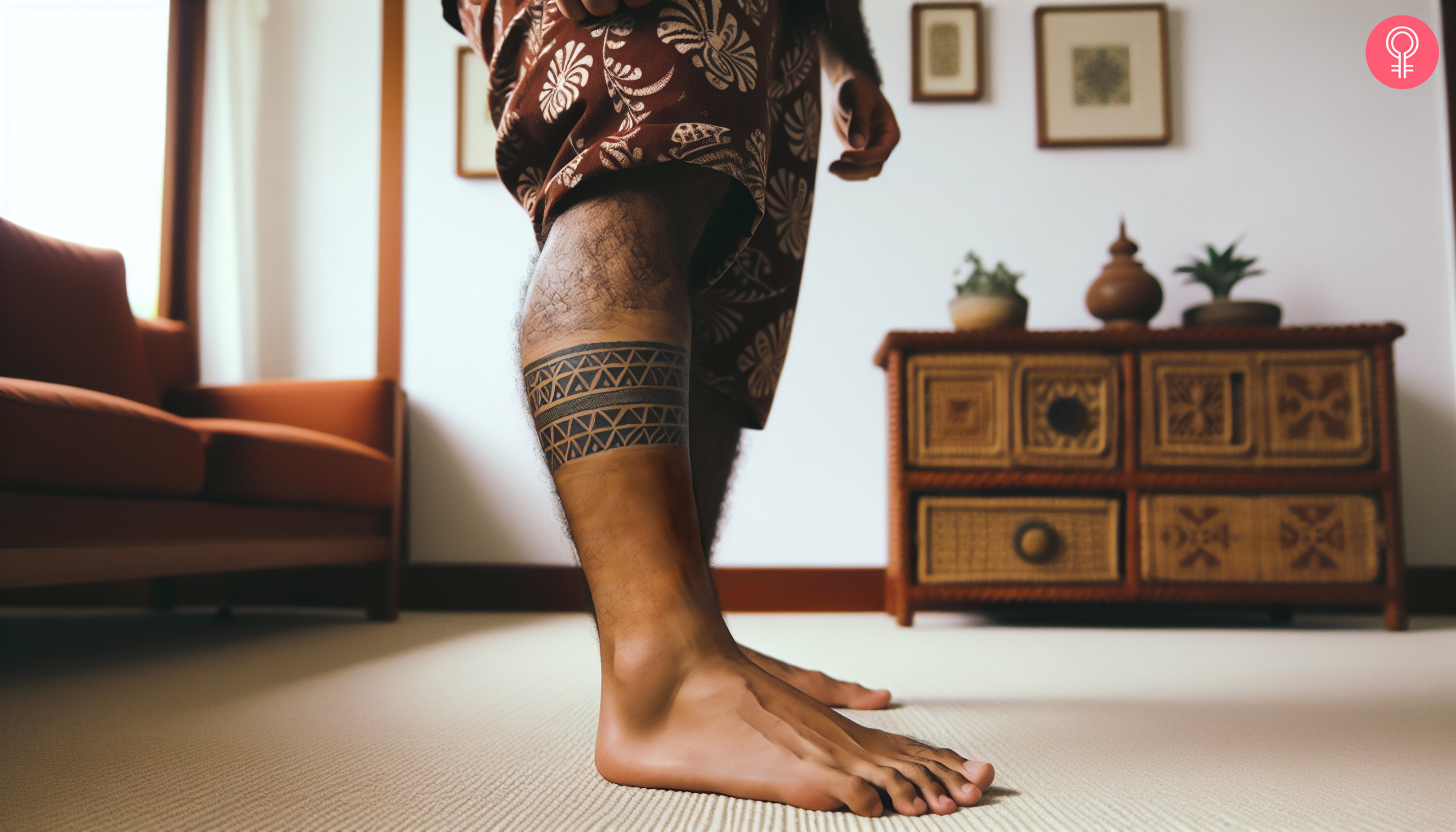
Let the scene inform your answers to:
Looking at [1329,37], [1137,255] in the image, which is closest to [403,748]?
[1137,255]

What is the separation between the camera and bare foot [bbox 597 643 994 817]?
518mm

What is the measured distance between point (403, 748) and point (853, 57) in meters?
0.85

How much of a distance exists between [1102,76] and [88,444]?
2.35 m

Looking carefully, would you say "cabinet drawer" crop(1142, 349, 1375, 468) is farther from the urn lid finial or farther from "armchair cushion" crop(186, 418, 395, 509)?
"armchair cushion" crop(186, 418, 395, 509)

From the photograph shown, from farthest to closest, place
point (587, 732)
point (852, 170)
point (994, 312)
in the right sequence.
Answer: point (994, 312)
point (852, 170)
point (587, 732)

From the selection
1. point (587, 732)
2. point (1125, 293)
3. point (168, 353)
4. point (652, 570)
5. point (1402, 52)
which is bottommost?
point (587, 732)

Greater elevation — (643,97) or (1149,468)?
(643,97)

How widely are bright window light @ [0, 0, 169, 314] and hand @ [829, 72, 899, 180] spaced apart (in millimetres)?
2184

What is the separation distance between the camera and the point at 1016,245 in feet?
7.32

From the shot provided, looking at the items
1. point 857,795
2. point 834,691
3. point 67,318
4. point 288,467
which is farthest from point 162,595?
point 857,795

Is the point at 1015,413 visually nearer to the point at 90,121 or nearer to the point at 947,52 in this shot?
the point at 947,52

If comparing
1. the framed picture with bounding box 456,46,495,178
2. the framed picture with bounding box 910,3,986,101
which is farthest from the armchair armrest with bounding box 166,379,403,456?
the framed picture with bounding box 910,3,986,101

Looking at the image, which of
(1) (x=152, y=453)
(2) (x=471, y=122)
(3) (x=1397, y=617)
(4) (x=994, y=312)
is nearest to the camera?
(1) (x=152, y=453)

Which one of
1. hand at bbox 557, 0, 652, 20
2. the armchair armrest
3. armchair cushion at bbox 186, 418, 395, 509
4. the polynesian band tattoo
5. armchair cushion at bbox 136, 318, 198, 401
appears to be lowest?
armchair cushion at bbox 186, 418, 395, 509
